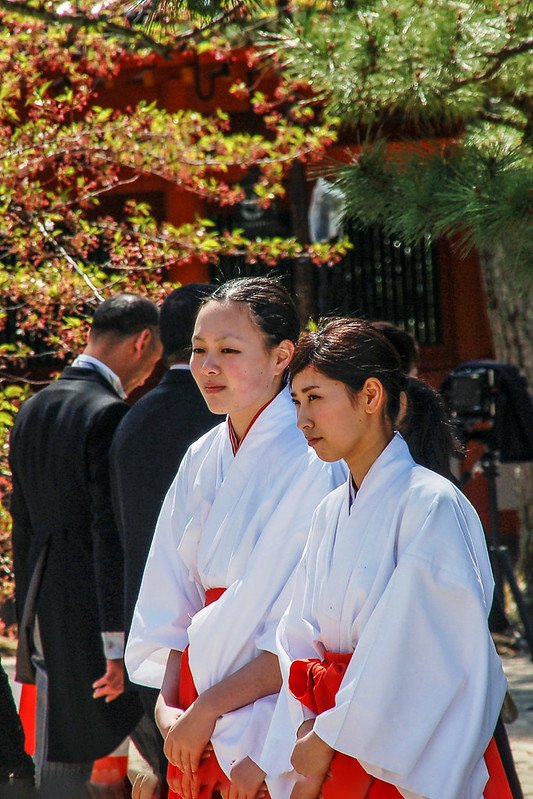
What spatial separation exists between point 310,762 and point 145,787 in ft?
2.93

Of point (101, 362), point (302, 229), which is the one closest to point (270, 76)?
point (302, 229)

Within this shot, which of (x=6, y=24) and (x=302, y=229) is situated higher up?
(x=6, y=24)

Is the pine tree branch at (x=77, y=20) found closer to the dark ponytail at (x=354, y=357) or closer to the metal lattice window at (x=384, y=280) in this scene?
the dark ponytail at (x=354, y=357)

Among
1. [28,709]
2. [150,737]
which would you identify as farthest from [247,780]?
[28,709]

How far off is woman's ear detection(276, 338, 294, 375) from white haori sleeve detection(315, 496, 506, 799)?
71 centimetres

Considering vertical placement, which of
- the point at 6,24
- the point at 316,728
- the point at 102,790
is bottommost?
the point at 102,790

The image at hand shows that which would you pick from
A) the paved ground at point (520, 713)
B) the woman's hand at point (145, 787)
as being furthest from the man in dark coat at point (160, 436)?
the paved ground at point (520, 713)

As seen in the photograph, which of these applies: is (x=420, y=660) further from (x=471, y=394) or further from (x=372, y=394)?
(x=471, y=394)

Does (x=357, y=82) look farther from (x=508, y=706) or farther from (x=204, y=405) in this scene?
(x=508, y=706)

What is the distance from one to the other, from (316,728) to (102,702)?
5.66 ft

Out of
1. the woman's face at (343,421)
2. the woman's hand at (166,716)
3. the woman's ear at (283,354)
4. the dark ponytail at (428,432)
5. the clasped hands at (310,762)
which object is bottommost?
the woman's hand at (166,716)

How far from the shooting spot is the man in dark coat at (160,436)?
3201mm

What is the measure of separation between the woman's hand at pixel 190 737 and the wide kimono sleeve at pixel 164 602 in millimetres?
243

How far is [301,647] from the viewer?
2.22 m
